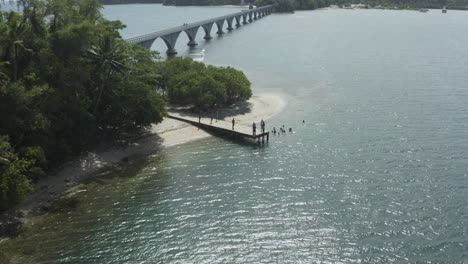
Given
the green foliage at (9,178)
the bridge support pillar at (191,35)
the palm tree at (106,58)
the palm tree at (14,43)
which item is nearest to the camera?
the green foliage at (9,178)

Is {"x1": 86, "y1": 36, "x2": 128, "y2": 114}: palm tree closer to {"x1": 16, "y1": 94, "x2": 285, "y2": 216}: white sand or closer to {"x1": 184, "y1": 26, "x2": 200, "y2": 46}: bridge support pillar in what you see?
{"x1": 16, "y1": 94, "x2": 285, "y2": 216}: white sand

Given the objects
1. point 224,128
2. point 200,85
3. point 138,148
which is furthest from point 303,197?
point 200,85

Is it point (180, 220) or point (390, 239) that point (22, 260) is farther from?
point (390, 239)

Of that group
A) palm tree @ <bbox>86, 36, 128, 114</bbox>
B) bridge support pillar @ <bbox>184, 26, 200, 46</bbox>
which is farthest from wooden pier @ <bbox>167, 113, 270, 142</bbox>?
bridge support pillar @ <bbox>184, 26, 200, 46</bbox>

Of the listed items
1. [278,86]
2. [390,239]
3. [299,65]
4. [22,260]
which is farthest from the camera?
[299,65]

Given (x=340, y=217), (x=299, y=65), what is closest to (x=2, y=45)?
(x=340, y=217)

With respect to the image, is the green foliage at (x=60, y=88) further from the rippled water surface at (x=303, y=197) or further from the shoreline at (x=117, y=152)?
the rippled water surface at (x=303, y=197)

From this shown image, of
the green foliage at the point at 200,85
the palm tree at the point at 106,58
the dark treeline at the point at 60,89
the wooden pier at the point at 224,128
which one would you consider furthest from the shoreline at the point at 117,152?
the palm tree at the point at 106,58
